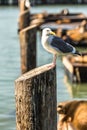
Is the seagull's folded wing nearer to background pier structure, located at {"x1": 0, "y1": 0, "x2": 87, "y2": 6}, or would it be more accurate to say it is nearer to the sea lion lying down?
the sea lion lying down

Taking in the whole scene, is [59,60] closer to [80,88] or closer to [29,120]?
[80,88]

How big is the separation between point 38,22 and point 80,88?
1411cm

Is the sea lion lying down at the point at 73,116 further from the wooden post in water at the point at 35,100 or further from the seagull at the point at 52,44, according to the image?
the wooden post in water at the point at 35,100

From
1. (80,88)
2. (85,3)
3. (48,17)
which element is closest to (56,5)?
(85,3)

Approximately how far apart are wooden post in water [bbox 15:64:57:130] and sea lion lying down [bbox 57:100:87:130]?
189cm

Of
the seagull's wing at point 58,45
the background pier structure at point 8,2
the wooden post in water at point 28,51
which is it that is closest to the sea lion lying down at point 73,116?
the seagull's wing at point 58,45

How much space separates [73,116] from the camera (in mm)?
6902

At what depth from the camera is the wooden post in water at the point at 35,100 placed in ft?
14.5

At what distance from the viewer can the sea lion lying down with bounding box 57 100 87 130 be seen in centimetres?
656

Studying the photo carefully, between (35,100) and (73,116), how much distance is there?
2552mm

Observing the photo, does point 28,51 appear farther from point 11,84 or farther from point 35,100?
point 35,100

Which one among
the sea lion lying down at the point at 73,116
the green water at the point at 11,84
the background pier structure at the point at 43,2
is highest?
the sea lion lying down at the point at 73,116

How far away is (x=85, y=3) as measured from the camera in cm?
6462

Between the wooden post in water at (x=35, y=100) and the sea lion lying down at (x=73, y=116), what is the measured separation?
1.89 meters
